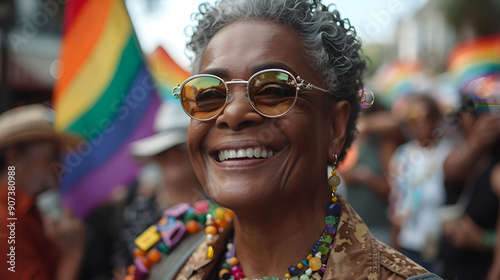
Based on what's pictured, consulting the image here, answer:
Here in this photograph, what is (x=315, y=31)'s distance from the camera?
66.7 inches

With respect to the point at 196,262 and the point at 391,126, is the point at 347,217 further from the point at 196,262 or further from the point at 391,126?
the point at 391,126

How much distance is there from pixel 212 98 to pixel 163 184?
243 centimetres

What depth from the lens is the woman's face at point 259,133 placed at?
1.54 metres

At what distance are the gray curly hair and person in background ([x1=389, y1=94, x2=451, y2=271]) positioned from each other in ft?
7.95

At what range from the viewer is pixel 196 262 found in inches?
72.6

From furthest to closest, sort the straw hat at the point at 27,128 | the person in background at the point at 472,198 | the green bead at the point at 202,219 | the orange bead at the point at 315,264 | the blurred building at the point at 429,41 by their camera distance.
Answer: the blurred building at the point at 429,41 → the person in background at the point at 472,198 → the straw hat at the point at 27,128 → the green bead at the point at 202,219 → the orange bead at the point at 315,264

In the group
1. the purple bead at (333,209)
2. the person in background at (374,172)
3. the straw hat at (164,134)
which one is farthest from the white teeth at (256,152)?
the person in background at (374,172)

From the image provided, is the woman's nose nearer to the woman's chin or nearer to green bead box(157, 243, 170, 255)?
the woman's chin

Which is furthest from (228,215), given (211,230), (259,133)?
(259,133)

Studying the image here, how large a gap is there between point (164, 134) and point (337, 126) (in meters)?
2.39

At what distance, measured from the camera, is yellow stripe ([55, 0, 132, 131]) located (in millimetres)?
3557

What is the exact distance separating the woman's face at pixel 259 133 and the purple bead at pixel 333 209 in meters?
0.09

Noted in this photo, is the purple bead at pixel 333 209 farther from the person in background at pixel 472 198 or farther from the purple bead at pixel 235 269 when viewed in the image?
the person in background at pixel 472 198

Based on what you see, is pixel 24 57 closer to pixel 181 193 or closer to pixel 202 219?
pixel 181 193
